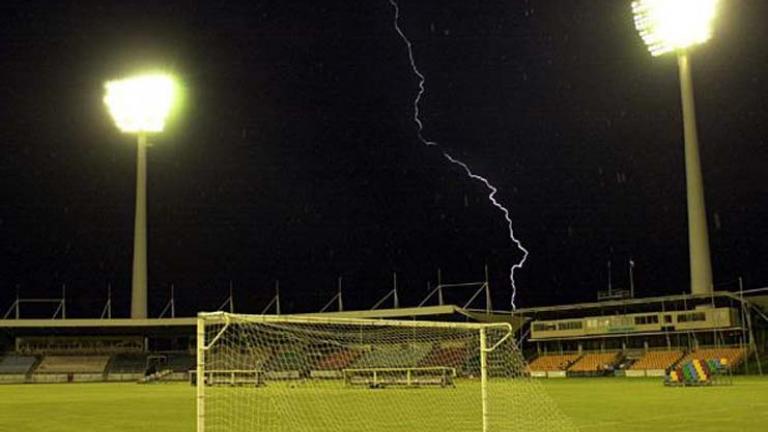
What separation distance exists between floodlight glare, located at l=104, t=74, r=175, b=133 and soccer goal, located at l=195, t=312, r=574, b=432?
28959mm

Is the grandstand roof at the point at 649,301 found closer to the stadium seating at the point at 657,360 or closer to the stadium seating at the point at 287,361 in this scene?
the stadium seating at the point at 657,360

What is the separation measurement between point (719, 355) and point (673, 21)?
77.0 ft

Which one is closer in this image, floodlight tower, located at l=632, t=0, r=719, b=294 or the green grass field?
the green grass field

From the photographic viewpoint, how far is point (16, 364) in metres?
77.4

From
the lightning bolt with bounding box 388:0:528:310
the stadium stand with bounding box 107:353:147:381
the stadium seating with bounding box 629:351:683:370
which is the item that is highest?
the lightning bolt with bounding box 388:0:528:310

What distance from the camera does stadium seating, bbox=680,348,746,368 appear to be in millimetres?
56838

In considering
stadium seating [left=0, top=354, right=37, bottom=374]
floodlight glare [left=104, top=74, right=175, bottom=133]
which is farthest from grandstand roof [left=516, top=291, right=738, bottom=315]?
stadium seating [left=0, top=354, right=37, bottom=374]

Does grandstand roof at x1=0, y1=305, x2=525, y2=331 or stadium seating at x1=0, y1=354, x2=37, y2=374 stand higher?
grandstand roof at x1=0, y1=305, x2=525, y2=331

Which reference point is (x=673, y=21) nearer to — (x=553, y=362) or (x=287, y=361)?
(x=553, y=362)

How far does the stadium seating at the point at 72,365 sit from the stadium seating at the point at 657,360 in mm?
46833

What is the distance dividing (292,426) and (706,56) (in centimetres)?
6164

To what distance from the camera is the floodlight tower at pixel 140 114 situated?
76.4 metres

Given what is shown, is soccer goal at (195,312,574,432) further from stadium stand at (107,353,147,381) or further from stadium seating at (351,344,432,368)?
stadium stand at (107,353,147,381)

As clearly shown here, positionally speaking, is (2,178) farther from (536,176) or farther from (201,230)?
(536,176)
